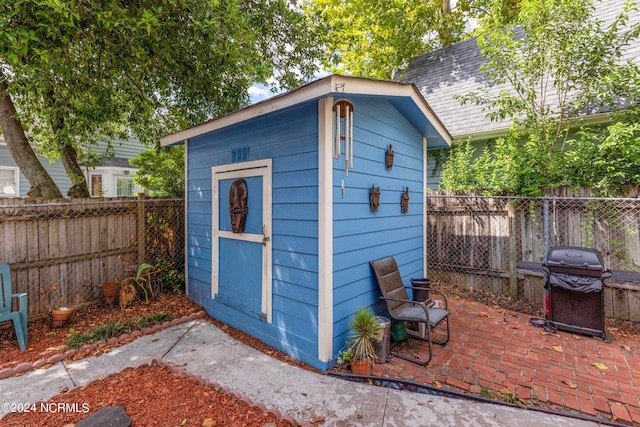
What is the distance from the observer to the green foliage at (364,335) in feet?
9.41

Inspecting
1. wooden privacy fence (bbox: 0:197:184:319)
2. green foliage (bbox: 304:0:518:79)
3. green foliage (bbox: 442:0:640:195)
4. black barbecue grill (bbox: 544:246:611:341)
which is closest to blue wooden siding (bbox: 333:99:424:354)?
black barbecue grill (bbox: 544:246:611:341)

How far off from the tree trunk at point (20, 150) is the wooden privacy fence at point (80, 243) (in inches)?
36.6

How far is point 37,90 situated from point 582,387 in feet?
25.7

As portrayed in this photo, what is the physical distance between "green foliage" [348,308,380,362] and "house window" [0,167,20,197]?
1064cm

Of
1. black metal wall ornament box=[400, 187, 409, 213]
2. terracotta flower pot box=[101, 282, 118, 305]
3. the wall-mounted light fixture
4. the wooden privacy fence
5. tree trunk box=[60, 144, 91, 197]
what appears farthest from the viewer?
tree trunk box=[60, 144, 91, 197]

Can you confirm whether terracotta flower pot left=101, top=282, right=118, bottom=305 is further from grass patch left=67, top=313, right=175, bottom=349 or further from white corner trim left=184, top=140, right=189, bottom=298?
white corner trim left=184, top=140, right=189, bottom=298

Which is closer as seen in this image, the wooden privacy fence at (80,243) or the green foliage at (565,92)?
the wooden privacy fence at (80,243)

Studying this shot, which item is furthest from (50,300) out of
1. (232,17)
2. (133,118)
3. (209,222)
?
(232,17)

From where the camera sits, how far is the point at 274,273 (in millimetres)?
3355

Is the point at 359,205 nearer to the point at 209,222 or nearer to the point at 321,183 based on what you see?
the point at 321,183

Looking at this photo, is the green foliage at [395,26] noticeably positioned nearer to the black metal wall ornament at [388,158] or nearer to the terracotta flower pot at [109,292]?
the black metal wall ornament at [388,158]

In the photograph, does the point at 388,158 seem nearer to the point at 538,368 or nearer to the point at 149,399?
the point at 538,368

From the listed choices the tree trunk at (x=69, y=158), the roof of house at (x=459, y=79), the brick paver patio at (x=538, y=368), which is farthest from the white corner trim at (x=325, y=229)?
the roof of house at (x=459, y=79)

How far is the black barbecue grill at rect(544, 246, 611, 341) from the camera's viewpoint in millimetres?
3561
